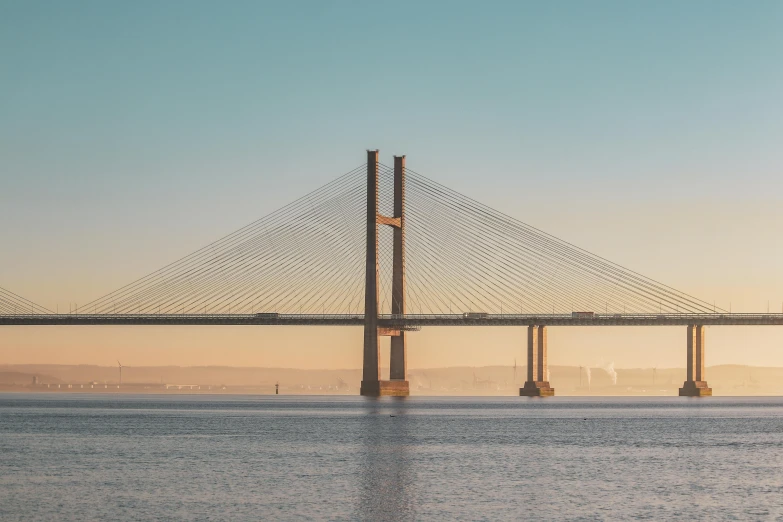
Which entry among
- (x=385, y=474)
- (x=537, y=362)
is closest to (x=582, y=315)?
(x=537, y=362)

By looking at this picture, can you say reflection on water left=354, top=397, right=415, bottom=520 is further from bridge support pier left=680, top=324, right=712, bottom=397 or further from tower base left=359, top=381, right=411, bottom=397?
bridge support pier left=680, top=324, right=712, bottom=397

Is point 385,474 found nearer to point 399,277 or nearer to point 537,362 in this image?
point 399,277

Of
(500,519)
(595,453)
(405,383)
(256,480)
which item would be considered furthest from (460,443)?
(405,383)

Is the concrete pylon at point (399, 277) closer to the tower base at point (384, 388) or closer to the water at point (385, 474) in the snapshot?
the tower base at point (384, 388)

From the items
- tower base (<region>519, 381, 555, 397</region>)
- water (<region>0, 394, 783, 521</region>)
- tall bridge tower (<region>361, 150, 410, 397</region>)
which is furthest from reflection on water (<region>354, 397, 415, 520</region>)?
tower base (<region>519, 381, 555, 397</region>)

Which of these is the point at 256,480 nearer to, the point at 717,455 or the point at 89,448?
the point at 89,448
